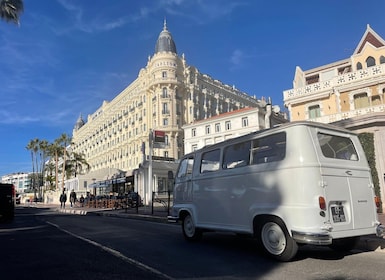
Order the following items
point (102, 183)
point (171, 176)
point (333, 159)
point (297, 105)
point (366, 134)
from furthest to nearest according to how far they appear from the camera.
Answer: point (102, 183)
point (297, 105)
point (366, 134)
point (171, 176)
point (333, 159)

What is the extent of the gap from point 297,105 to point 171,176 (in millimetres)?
19531

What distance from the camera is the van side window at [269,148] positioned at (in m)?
6.67

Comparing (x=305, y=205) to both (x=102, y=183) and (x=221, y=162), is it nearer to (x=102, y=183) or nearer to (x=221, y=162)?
A: (x=221, y=162)

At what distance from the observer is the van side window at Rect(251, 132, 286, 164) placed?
6.67 metres

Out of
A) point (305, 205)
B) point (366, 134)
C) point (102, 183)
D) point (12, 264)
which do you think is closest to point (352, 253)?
point (305, 205)

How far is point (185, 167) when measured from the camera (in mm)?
9758

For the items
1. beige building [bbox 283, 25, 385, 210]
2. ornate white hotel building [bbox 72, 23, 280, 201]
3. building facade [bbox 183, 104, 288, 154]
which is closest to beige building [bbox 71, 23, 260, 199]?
ornate white hotel building [bbox 72, 23, 280, 201]

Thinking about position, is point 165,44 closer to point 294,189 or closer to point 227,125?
point 227,125

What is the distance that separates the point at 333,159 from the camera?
6523 mm

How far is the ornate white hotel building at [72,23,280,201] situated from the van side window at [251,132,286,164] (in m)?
59.4

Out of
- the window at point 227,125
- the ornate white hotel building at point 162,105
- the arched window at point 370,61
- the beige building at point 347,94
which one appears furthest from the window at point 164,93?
the arched window at point 370,61

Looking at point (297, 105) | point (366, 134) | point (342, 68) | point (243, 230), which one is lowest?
point (243, 230)

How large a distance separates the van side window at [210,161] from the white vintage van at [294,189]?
0.17 m

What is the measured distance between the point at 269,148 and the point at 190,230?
3.54 m
